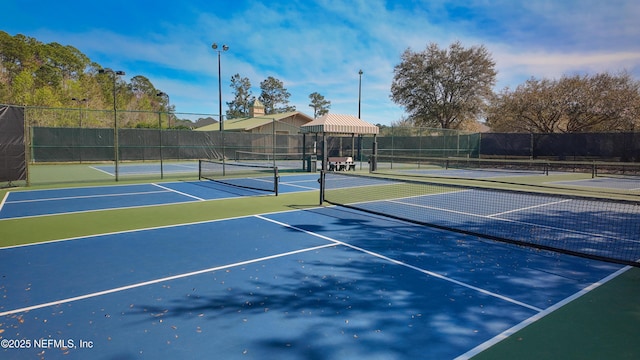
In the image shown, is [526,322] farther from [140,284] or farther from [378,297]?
[140,284]

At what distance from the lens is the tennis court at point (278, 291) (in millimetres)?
3375

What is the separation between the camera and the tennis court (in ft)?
11.1

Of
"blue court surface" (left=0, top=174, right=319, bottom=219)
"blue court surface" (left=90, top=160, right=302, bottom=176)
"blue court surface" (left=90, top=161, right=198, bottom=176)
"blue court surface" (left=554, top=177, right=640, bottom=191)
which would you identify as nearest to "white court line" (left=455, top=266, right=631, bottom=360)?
"blue court surface" (left=0, top=174, right=319, bottom=219)

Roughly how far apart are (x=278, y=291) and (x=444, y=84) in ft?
131

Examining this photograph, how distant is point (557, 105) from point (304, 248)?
34.0m

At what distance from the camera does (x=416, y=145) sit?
1193 inches

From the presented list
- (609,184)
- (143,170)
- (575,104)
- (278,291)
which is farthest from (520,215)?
(575,104)

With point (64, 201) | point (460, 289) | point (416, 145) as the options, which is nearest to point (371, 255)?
point (460, 289)

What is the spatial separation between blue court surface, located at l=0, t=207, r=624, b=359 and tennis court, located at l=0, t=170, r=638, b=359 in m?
0.02

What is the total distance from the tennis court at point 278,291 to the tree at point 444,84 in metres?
34.6

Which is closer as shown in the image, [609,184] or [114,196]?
[114,196]

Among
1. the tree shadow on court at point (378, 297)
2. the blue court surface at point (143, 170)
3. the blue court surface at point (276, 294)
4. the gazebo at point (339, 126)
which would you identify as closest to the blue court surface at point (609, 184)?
the gazebo at point (339, 126)

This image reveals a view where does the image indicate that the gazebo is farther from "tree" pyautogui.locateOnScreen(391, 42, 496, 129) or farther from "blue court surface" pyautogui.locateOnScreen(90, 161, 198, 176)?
"tree" pyautogui.locateOnScreen(391, 42, 496, 129)

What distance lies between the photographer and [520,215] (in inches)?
373
